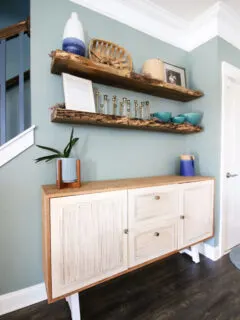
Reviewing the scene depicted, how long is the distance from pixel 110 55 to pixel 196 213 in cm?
168

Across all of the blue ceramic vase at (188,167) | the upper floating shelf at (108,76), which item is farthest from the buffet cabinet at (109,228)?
the upper floating shelf at (108,76)

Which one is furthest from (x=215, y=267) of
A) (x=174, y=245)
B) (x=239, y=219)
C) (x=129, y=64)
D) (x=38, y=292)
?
(x=129, y=64)

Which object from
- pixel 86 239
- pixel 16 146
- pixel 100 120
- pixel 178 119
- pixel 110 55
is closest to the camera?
pixel 86 239

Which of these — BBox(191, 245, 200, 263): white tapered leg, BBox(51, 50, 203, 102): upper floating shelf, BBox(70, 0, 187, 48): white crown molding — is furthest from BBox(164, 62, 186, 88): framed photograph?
BBox(191, 245, 200, 263): white tapered leg

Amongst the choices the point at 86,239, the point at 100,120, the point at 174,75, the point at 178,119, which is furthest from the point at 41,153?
the point at 174,75

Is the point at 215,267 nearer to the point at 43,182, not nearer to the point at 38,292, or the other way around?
the point at 38,292

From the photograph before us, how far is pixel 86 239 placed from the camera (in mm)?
1111

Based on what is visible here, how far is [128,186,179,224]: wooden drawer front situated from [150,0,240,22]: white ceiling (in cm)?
175

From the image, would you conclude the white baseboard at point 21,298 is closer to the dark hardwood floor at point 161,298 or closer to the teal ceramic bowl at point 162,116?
the dark hardwood floor at point 161,298

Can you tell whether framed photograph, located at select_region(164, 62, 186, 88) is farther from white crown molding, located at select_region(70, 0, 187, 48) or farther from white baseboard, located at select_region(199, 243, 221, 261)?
white baseboard, located at select_region(199, 243, 221, 261)

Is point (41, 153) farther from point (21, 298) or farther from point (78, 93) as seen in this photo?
point (21, 298)

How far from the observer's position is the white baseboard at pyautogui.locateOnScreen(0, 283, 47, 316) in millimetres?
1209

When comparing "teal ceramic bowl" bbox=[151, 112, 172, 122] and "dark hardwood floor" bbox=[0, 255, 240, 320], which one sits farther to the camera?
"teal ceramic bowl" bbox=[151, 112, 172, 122]

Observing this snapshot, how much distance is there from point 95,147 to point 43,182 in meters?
0.52
